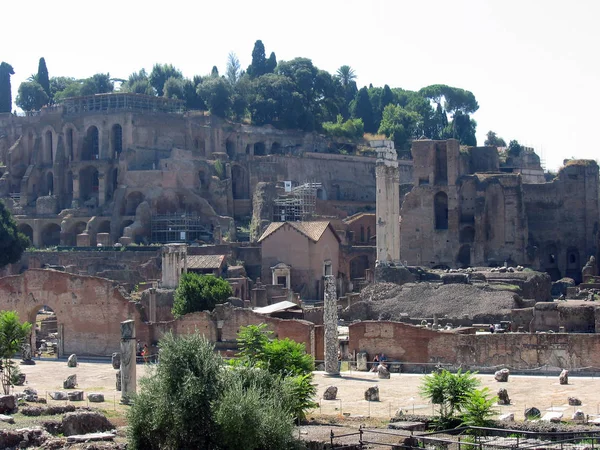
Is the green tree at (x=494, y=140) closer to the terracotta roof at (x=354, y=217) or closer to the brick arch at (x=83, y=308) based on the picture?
the terracotta roof at (x=354, y=217)

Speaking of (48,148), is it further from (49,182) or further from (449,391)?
(449,391)

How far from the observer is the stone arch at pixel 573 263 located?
69406 mm

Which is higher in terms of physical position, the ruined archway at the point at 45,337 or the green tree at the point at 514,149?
the green tree at the point at 514,149

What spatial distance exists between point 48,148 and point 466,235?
2749 cm

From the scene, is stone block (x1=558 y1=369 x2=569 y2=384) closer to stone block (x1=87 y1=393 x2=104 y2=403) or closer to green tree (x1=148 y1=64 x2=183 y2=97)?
stone block (x1=87 y1=393 x2=104 y2=403)

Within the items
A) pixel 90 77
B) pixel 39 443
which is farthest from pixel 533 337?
pixel 90 77

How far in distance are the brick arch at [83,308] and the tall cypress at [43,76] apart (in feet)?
154

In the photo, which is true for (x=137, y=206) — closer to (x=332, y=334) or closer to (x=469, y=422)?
(x=332, y=334)

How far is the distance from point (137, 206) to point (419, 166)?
16815 mm

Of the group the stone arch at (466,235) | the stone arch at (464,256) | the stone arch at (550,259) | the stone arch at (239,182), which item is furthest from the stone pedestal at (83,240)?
the stone arch at (550,259)

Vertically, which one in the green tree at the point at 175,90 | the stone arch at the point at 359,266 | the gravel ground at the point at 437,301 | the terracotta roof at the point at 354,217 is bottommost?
the gravel ground at the point at 437,301

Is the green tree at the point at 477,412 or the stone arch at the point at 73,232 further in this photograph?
the stone arch at the point at 73,232

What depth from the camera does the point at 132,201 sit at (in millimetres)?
70312

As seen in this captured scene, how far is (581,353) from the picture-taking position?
3406 centimetres
